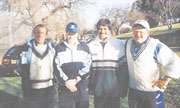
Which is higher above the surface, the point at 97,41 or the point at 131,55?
the point at 97,41

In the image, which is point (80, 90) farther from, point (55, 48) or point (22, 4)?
point (22, 4)

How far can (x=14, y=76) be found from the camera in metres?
8.43

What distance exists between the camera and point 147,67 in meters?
2.77

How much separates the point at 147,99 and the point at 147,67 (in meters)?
0.48

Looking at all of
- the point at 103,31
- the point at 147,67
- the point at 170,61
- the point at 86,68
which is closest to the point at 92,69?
the point at 86,68

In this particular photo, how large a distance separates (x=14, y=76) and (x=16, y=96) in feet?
10.9

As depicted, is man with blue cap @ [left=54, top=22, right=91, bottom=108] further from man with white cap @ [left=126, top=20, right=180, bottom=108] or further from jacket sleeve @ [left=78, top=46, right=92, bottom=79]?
man with white cap @ [left=126, top=20, right=180, bottom=108]

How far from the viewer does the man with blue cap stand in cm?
302

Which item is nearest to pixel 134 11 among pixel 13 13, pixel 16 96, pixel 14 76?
pixel 13 13

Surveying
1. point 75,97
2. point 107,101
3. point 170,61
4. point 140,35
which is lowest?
point 107,101

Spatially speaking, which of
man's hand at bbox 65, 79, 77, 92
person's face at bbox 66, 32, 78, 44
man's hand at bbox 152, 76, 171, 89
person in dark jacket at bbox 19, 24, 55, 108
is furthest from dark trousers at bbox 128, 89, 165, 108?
person in dark jacket at bbox 19, 24, 55, 108

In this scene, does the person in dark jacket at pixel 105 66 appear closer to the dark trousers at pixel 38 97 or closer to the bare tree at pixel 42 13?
the dark trousers at pixel 38 97

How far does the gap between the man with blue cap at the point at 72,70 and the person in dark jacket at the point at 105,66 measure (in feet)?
0.46

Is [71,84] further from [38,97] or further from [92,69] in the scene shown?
[38,97]
